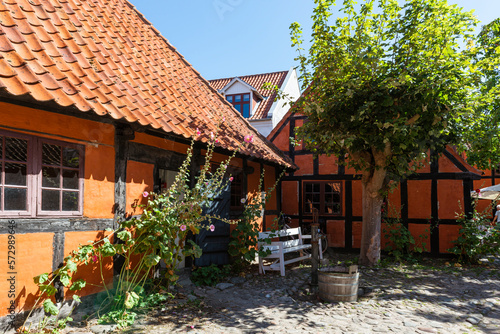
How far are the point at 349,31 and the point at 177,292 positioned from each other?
6005mm

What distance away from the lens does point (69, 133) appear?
3.94 meters

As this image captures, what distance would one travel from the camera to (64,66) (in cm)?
399

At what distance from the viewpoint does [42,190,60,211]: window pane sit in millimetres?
3749

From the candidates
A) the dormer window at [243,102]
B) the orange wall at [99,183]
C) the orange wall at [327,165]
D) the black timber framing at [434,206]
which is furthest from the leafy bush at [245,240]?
the dormer window at [243,102]

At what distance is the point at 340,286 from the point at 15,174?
15.0ft

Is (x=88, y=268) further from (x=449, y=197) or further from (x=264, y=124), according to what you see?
(x=264, y=124)

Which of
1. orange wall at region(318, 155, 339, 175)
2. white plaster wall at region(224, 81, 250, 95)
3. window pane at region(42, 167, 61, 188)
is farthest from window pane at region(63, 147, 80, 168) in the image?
white plaster wall at region(224, 81, 250, 95)

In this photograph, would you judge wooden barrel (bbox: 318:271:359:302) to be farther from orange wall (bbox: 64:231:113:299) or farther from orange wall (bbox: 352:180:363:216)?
orange wall (bbox: 352:180:363:216)

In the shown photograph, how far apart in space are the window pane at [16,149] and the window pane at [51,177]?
269mm

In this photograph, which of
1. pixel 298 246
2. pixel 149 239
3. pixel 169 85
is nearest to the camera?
pixel 149 239

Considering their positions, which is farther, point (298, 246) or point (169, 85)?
point (298, 246)

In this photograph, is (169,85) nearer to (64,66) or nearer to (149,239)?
(64,66)

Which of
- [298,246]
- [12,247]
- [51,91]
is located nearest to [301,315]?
[298,246]

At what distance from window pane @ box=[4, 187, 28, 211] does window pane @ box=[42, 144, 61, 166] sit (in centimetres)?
41
